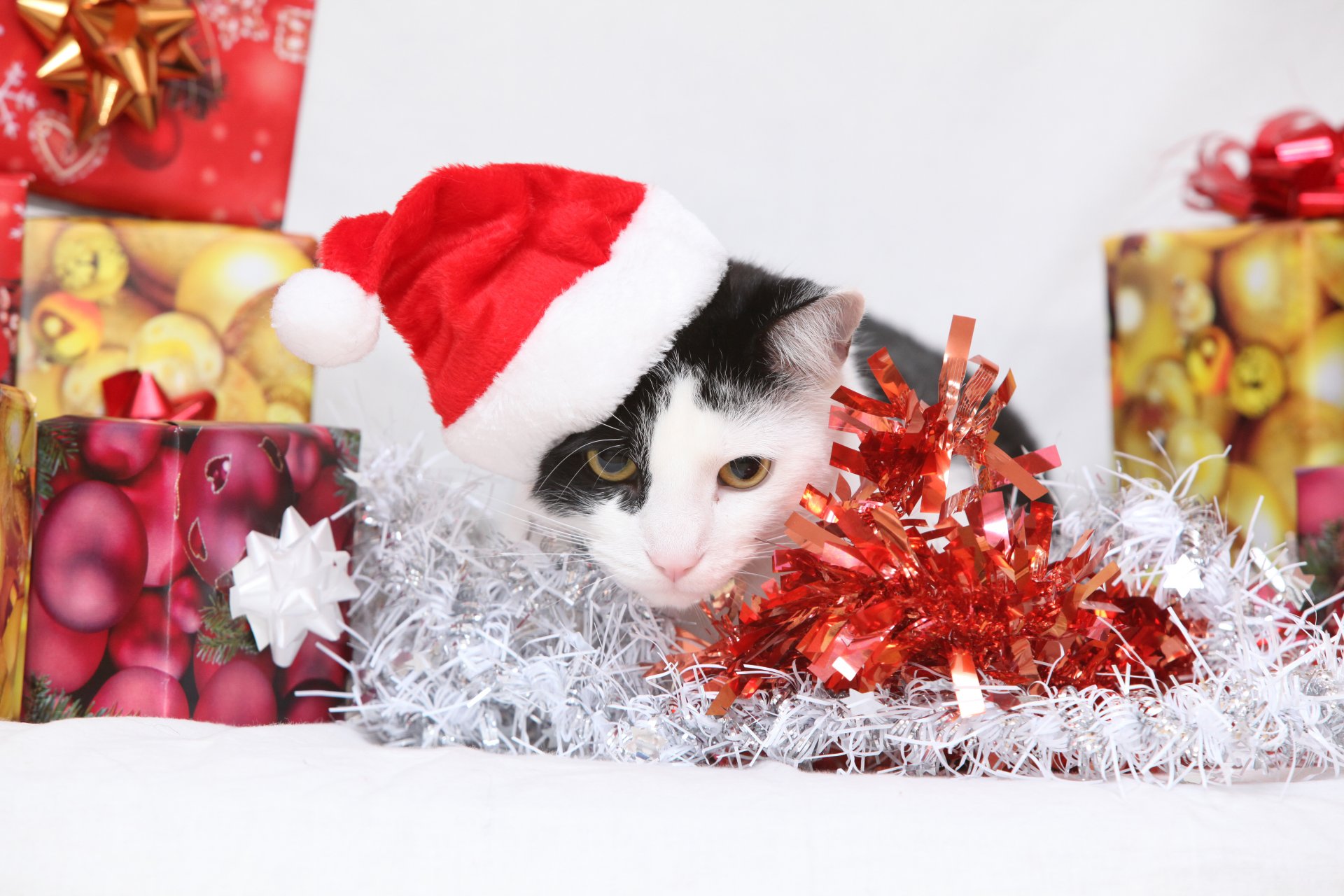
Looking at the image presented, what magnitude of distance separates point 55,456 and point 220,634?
18cm

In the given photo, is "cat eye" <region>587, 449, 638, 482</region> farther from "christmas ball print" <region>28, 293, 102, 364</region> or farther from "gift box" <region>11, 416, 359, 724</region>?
"christmas ball print" <region>28, 293, 102, 364</region>

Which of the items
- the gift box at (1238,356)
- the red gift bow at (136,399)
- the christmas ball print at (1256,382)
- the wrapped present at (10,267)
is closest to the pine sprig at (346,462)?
the red gift bow at (136,399)

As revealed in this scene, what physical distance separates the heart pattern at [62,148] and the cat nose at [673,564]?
0.87 metres

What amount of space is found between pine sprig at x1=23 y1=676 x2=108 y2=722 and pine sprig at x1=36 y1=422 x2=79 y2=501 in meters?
0.14

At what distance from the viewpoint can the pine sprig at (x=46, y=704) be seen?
2.30ft

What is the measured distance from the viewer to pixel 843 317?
0.70m

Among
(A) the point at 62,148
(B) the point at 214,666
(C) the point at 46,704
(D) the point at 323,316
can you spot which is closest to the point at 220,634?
(B) the point at 214,666

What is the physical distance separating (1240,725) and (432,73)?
1118 millimetres

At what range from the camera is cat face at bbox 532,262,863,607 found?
69 centimetres

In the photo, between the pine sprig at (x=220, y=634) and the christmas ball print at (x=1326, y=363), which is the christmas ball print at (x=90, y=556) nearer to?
the pine sprig at (x=220, y=634)

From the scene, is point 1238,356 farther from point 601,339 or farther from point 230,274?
point 230,274

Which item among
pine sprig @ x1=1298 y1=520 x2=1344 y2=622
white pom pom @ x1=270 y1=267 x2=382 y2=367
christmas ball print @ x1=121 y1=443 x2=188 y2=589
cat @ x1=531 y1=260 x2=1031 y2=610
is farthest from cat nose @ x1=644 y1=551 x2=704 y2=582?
pine sprig @ x1=1298 y1=520 x2=1344 y2=622

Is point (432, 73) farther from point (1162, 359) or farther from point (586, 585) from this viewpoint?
point (1162, 359)

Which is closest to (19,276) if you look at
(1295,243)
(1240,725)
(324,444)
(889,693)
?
(324,444)
